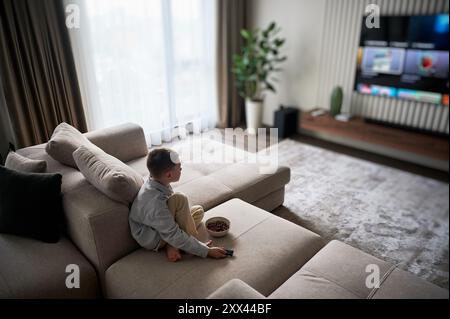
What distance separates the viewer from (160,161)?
1.38 meters

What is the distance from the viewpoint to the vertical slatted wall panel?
3.24 meters

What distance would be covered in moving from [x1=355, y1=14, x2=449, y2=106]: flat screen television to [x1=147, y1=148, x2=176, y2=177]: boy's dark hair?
2.98 m

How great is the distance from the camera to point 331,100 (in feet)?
12.4

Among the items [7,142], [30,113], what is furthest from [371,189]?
[7,142]

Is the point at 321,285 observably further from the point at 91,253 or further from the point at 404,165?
the point at 404,165

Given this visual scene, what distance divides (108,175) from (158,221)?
32 cm

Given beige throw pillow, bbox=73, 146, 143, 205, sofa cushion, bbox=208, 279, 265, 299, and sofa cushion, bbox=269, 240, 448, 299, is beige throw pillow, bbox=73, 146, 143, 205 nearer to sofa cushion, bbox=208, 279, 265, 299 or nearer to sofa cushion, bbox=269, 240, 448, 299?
sofa cushion, bbox=208, 279, 265, 299

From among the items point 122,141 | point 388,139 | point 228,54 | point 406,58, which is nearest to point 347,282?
point 122,141

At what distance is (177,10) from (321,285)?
11.1 ft

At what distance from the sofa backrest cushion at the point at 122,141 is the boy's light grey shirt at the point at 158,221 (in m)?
1.03

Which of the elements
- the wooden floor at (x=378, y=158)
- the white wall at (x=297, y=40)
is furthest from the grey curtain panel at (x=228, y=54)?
the wooden floor at (x=378, y=158)

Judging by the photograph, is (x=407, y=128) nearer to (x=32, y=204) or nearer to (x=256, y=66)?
(x=256, y=66)

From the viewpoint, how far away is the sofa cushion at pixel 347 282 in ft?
4.13

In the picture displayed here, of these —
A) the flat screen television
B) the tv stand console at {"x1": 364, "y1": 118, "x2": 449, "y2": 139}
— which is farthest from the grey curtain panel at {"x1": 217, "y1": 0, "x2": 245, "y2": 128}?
the tv stand console at {"x1": 364, "y1": 118, "x2": 449, "y2": 139}
